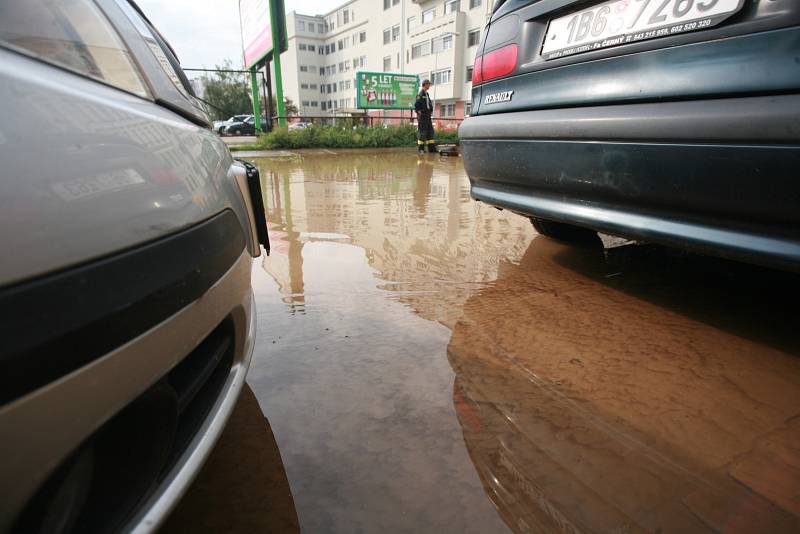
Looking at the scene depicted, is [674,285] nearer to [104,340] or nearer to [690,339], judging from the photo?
[690,339]

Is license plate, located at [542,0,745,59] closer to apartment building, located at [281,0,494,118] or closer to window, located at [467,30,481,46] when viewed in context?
apartment building, located at [281,0,494,118]

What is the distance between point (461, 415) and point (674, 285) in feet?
5.03

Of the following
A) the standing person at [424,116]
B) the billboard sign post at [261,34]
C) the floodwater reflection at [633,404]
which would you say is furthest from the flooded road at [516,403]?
the billboard sign post at [261,34]

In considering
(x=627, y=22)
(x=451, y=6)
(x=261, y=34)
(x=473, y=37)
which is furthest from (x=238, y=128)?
(x=627, y=22)

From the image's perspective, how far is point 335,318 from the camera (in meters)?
1.97

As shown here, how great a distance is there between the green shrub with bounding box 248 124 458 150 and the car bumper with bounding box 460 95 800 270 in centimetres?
1241

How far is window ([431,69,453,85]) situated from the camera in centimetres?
3525

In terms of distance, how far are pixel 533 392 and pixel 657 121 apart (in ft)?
3.00

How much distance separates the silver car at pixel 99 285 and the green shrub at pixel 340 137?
13063mm

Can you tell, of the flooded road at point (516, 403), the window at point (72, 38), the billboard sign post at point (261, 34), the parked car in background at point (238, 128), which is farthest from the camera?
the parked car in background at point (238, 128)

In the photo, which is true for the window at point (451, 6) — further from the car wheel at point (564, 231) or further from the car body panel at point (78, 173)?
the car body panel at point (78, 173)

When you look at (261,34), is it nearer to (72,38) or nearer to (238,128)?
(238,128)

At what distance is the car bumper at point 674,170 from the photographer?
1.19 meters

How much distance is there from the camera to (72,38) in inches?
32.9
